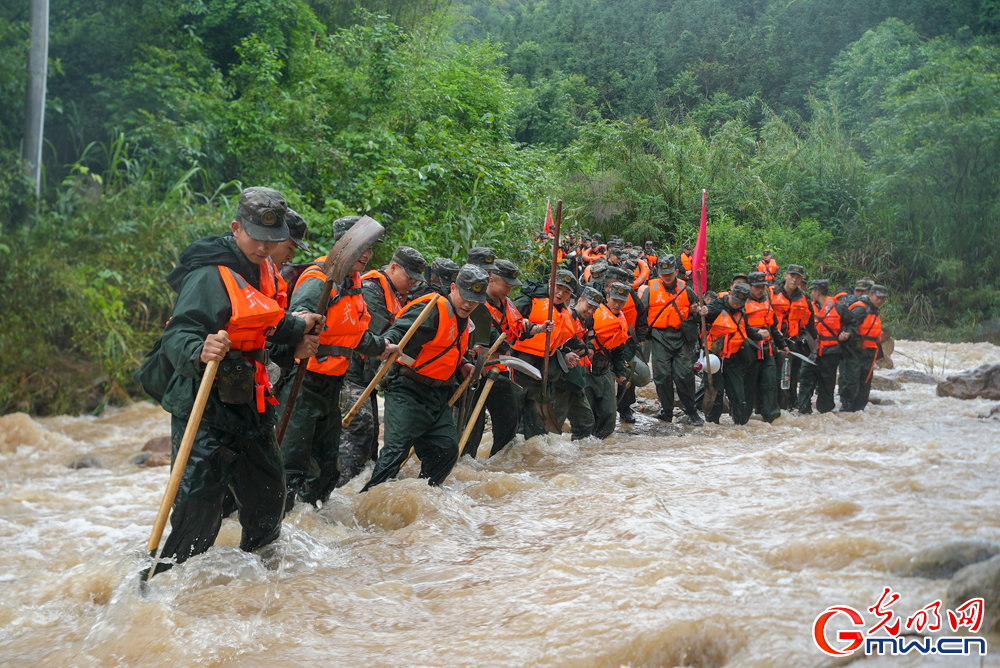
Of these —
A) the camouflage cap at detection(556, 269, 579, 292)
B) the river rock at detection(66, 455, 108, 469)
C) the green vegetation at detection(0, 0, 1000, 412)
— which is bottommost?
the river rock at detection(66, 455, 108, 469)

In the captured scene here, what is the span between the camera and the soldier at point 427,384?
537 centimetres

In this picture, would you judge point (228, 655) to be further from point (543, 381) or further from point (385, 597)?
point (543, 381)

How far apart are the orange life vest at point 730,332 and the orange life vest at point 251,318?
685cm

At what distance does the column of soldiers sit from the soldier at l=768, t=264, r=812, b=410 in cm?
2

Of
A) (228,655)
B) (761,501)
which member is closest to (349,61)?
(761,501)

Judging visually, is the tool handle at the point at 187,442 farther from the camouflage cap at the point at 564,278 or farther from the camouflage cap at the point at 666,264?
the camouflage cap at the point at 666,264

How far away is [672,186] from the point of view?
86.6 feet

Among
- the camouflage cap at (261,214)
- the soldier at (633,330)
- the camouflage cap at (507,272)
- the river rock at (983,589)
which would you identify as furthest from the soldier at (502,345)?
the river rock at (983,589)

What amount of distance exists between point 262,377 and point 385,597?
1.21 metres

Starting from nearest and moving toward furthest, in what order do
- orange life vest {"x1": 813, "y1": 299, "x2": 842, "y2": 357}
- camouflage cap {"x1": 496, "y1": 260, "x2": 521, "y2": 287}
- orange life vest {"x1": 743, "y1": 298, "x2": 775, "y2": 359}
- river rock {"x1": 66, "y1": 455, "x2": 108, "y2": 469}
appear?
camouflage cap {"x1": 496, "y1": 260, "x2": 521, "y2": 287} → river rock {"x1": 66, "y1": 455, "x2": 108, "y2": 469} → orange life vest {"x1": 743, "y1": 298, "x2": 775, "y2": 359} → orange life vest {"x1": 813, "y1": 299, "x2": 842, "y2": 357}

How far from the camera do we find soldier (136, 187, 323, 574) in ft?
11.3

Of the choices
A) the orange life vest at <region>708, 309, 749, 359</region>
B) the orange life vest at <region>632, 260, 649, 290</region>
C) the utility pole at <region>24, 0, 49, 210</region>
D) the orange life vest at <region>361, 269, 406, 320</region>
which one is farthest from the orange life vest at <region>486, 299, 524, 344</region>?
the utility pole at <region>24, 0, 49, 210</region>

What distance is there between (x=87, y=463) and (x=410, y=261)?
159 inches

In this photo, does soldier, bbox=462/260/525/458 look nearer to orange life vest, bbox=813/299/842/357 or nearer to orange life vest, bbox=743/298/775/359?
orange life vest, bbox=743/298/775/359
